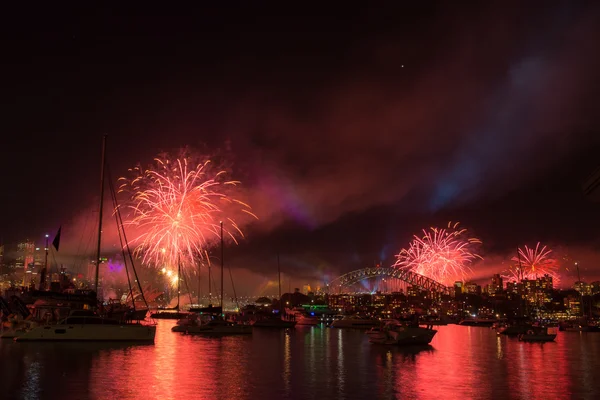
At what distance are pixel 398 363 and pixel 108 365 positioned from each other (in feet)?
55.2

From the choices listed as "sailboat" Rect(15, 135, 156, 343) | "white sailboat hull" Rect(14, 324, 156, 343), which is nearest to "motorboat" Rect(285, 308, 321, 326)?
"sailboat" Rect(15, 135, 156, 343)

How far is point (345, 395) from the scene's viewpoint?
1948 centimetres

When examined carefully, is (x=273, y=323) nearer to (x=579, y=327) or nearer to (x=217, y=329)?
(x=217, y=329)

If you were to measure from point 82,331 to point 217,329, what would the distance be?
78.1 ft

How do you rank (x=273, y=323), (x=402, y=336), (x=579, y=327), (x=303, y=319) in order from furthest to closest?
(x=303, y=319), (x=579, y=327), (x=273, y=323), (x=402, y=336)

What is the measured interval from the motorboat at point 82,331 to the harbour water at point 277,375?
235 cm

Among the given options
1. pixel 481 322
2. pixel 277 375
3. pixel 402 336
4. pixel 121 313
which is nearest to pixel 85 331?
pixel 277 375

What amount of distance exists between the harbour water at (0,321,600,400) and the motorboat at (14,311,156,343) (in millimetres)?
2348

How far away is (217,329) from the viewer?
206ft

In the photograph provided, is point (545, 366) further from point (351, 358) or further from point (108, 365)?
point (108, 365)

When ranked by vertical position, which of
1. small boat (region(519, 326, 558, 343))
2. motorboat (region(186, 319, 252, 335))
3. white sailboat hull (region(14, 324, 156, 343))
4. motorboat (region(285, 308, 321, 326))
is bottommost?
motorboat (region(285, 308, 321, 326))

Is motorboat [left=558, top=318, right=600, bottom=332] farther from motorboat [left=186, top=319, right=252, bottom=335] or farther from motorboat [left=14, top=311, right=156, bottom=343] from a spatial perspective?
motorboat [left=14, top=311, right=156, bottom=343]

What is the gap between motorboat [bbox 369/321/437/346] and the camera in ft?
153

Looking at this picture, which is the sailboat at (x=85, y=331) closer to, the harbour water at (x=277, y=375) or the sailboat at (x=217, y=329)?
the harbour water at (x=277, y=375)
